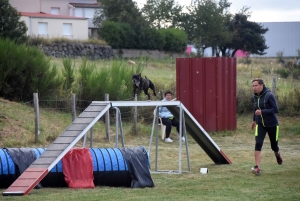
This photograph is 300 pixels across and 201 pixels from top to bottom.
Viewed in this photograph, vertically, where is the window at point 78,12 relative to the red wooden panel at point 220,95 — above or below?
above

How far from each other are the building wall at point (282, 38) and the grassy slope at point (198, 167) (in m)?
56.1

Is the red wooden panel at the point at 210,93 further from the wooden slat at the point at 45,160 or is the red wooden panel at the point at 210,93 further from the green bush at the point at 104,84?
the wooden slat at the point at 45,160

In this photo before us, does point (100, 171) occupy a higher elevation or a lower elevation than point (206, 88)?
lower

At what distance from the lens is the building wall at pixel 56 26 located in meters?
49.0

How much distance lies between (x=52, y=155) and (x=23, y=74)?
1027 cm

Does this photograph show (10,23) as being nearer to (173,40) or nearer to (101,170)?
(101,170)

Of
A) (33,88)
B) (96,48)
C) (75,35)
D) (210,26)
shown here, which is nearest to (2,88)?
(33,88)

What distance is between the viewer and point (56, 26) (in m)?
51.2

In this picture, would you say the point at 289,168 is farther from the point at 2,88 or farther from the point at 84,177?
the point at 2,88

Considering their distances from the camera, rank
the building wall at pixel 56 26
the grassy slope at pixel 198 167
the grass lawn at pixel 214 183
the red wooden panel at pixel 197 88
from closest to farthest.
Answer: the grass lawn at pixel 214 183 < the grassy slope at pixel 198 167 < the red wooden panel at pixel 197 88 < the building wall at pixel 56 26

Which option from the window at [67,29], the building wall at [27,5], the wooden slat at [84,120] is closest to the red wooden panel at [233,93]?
the wooden slat at [84,120]

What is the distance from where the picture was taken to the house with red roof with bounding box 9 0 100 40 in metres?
49.4

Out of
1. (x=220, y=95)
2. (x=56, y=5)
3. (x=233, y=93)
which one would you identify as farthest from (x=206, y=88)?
(x=56, y=5)

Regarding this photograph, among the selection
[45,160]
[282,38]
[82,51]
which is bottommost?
[45,160]
